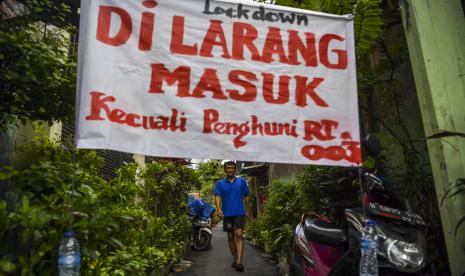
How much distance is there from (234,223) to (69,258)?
193 inches

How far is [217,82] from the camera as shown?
2418mm

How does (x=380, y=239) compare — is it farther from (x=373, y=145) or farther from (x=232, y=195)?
(x=232, y=195)

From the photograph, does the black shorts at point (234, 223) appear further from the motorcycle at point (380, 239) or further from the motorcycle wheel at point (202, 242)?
the motorcycle wheel at point (202, 242)

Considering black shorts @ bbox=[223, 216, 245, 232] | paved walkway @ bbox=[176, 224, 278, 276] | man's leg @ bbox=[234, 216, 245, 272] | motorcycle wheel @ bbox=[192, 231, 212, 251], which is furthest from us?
motorcycle wheel @ bbox=[192, 231, 212, 251]

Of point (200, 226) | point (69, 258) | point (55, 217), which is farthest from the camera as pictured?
point (200, 226)

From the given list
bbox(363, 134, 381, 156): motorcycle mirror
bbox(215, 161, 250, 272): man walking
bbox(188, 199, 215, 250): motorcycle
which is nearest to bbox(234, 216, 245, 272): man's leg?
bbox(215, 161, 250, 272): man walking

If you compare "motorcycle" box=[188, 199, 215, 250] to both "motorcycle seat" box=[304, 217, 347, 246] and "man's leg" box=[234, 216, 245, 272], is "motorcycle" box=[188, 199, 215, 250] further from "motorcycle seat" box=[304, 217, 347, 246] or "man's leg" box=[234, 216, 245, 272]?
"motorcycle seat" box=[304, 217, 347, 246]

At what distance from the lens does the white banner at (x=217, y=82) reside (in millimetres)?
2209

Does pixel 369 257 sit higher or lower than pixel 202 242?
higher

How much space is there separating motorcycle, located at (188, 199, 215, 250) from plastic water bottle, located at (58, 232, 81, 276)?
27.8 ft

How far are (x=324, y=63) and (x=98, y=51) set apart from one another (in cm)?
142

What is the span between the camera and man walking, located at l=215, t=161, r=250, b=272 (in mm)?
6508

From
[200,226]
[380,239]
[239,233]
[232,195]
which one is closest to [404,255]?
[380,239]

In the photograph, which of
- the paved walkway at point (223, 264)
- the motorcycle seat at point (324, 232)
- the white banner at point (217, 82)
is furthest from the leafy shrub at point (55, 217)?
the paved walkway at point (223, 264)
